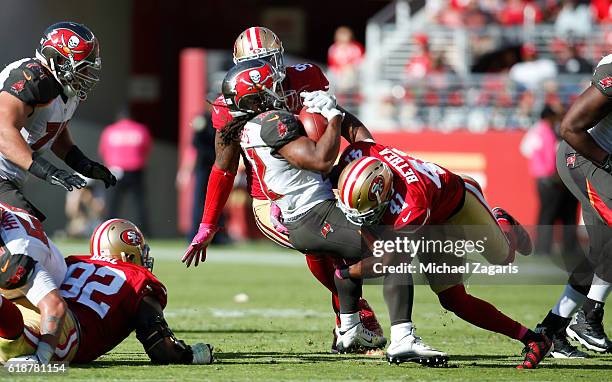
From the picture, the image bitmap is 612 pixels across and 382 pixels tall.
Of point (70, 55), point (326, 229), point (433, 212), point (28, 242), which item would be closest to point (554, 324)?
point (433, 212)

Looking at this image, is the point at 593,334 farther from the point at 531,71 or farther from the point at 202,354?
the point at 531,71

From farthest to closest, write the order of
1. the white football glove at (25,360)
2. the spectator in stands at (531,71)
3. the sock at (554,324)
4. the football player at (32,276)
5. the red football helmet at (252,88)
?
the spectator in stands at (531,71)
the sock at (554,324)
the red football helmet at (252,88)
the white football glove at (25,360)
the football player at (32,276)

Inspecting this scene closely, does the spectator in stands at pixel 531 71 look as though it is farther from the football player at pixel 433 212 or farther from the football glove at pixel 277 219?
the football player at pixel 433 212

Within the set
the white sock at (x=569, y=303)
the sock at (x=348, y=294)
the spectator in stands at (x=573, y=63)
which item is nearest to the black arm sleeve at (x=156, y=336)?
the sock at (x=348, y=294)

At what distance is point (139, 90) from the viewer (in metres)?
21.5

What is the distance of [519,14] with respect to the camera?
60.5 ft

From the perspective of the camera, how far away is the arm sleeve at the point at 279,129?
5.97m

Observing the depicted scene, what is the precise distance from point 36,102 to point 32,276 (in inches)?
62.1

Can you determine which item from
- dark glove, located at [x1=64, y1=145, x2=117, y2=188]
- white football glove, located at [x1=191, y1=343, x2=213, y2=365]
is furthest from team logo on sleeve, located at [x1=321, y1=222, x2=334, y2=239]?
dark glove, located at [x1=64, y1=145, x2=117, y2=188]

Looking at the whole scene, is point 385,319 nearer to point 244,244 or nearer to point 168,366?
point 168,366

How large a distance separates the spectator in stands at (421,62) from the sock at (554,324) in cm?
1102

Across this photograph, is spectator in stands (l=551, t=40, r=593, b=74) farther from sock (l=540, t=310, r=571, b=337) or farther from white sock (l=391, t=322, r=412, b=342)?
white sock (l=391, t=322, r=412, b=342)

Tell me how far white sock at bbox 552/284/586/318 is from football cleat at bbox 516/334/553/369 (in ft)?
1.40

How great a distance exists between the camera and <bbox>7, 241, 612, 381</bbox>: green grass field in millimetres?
5707
